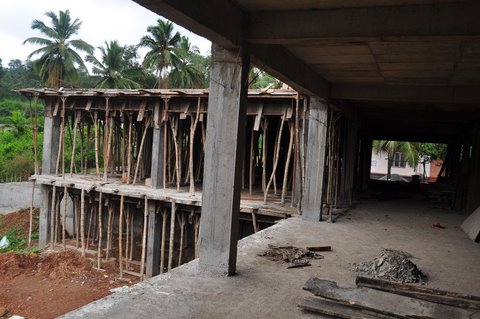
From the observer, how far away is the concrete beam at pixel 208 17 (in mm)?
3506

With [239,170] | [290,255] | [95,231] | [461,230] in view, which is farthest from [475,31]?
[95,231]

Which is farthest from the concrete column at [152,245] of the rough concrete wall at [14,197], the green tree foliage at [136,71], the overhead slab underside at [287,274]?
the green tree foliage at [136,71]

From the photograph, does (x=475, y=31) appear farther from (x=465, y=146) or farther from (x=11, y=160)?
(x=11, y=160)

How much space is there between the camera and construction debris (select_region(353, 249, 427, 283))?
17.1ft

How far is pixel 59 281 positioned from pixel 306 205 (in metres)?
7.43

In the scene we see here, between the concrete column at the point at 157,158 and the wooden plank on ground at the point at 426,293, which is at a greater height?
the concrete column at the point at 157,158

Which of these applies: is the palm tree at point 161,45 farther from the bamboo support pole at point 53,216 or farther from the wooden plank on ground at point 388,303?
the wooden plank on ground at point 388,303

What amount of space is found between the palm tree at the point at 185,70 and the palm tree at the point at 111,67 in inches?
132

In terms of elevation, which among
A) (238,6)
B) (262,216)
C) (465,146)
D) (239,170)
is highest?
(238,6)

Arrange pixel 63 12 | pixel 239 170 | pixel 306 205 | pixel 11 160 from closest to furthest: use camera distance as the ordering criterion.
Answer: pixel 239 170 < pixel 306 205 < pixel 11 160 < pixel 63 12

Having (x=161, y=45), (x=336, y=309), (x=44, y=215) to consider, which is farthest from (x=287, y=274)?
(x=161, y=45)

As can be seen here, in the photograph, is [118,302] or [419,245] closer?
[118,302]

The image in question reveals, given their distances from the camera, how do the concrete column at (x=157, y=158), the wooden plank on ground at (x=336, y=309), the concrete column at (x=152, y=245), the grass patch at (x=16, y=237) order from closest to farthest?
the wooden plank on ground at (x=336, y=309)
the concrete column at (x=152, y=245)
the concrete column at (x=157, y=158)
the grass patch at (x=16, y=237)

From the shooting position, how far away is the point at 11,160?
2364 cm
